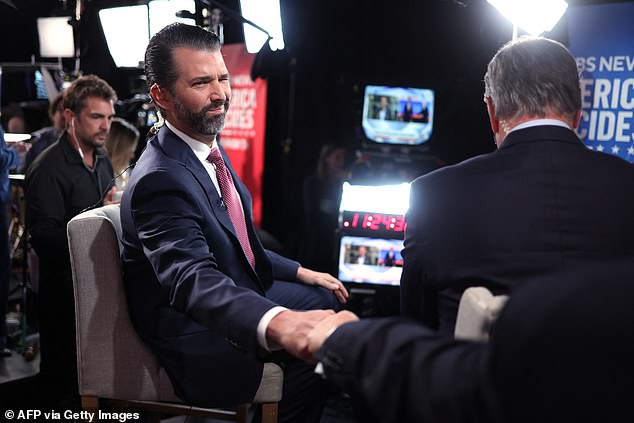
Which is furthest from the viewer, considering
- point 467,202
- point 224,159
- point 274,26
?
point 274,26

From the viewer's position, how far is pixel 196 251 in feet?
5.44

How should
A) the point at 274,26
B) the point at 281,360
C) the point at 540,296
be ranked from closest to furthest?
the point at 540,296, the point at 281,360, the point at 274,26

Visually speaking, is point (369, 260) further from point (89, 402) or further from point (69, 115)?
point (89, 402)

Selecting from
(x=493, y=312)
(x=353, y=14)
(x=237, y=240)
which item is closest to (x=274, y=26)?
(x=353, y=14)

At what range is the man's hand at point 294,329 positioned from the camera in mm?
1289

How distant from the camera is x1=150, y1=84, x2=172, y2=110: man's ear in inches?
79.2

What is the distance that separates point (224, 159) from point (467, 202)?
0.97m

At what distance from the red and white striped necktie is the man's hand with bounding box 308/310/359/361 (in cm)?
81

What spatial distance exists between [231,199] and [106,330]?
1.78 ft

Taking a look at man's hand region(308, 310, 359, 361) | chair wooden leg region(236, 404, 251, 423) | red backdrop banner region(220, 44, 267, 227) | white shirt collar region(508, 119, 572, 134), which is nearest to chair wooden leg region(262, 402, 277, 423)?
chair wooden leg region(236, 404, 251, 423)

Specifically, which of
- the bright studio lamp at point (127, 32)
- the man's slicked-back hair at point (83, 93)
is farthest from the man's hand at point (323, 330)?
the bright studio lamp at point (127, 32)

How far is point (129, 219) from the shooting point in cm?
184

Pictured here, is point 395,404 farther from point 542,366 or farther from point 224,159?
point 224,159

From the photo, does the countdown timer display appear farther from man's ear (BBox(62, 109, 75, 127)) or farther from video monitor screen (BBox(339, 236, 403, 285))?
man's ear (BBox(62, 109, 75, 127))
